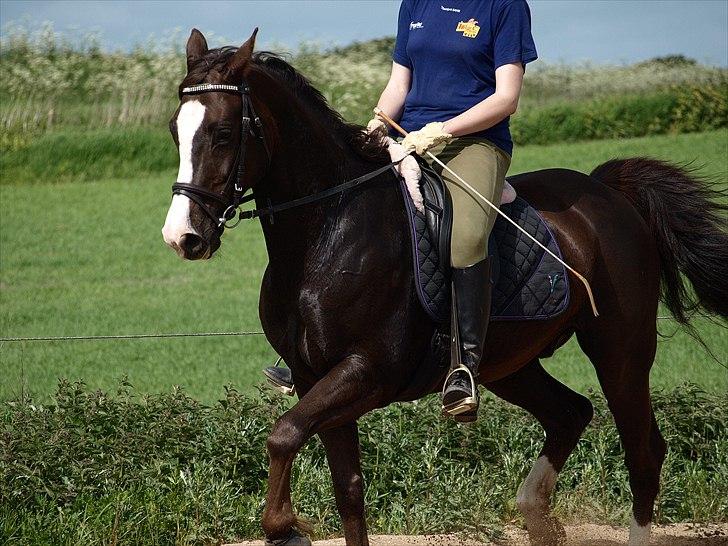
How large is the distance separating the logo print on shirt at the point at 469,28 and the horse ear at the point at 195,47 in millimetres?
1237

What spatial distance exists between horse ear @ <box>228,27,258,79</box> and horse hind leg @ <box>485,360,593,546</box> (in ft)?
8.19

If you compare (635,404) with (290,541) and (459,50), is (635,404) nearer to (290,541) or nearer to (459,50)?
(459,50)

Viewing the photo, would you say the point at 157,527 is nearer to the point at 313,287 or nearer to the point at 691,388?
the point at 313,287

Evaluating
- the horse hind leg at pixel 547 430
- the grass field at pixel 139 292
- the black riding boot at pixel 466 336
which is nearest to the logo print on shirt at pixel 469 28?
the black riding boot at pixel 466 336

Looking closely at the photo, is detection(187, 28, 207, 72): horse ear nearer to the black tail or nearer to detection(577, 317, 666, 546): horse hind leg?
detection(577, 317, 666, 546): horse hind leg

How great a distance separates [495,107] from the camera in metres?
4.97

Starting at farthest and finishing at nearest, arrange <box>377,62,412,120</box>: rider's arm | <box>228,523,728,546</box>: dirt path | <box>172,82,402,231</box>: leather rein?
<box>228,523,728,546</box>: dirt path < <box>377,62,412,120</box>: rider's arm < <box>172,82,402,231</box>: leather rein

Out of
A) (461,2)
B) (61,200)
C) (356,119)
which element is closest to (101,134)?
(61,200)

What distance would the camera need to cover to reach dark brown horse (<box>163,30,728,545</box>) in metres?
4.34

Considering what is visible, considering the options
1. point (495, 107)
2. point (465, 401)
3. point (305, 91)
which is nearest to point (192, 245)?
point (305, 91)

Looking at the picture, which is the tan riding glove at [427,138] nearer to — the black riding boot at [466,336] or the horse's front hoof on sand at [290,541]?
the black riding boot at [466,336]

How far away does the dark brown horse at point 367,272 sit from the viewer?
434 cm

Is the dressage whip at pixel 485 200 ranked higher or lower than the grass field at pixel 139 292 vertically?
higher

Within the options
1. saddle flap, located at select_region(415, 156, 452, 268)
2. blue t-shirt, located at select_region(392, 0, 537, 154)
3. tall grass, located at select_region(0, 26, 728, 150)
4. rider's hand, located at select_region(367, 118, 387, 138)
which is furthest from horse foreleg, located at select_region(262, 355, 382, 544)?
tall grass, located at select_region(0, 26, 728, 150)
